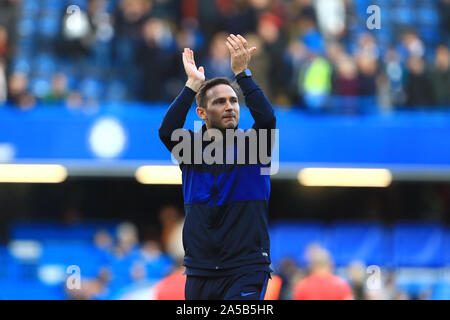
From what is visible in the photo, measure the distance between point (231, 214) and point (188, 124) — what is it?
7422mm

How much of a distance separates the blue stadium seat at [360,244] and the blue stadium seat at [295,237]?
0.29 metres

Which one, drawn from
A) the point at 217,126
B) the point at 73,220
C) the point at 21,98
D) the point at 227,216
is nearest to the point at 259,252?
the point at 227,216

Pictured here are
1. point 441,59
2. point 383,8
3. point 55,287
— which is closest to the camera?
point 55,287

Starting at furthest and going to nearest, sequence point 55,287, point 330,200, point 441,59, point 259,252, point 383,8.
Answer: point 383,8 < point 330,200 < point 441,59 < point 55,287 < point 259,252

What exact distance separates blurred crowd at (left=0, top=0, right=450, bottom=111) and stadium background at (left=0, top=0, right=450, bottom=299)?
0.10 feet

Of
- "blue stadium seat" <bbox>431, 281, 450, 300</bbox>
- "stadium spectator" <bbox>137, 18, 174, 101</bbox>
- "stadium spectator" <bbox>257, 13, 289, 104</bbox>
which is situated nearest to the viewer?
"blue stadium seat" <bbox>431, 281, 450, 300</bbox>

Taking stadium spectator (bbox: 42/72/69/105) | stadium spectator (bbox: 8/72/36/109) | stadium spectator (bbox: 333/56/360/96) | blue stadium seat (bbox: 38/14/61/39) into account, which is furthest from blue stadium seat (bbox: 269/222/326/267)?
blue stadium seat (bbox: 38/14/61/39)

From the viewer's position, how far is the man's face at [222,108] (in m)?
5.07

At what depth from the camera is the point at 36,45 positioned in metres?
15.3

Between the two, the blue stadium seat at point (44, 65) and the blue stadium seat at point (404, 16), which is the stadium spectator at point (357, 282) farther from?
the blue stadium seat at point (404, 16)

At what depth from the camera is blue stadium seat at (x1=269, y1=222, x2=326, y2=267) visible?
14.3 meters

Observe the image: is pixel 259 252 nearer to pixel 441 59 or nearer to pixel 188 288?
pixel 188 288

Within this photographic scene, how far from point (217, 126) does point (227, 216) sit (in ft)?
2.07

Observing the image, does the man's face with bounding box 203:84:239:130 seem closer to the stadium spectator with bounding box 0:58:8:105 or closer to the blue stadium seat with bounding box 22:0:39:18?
the stadium spectator with bounding box 0:58:8:105
